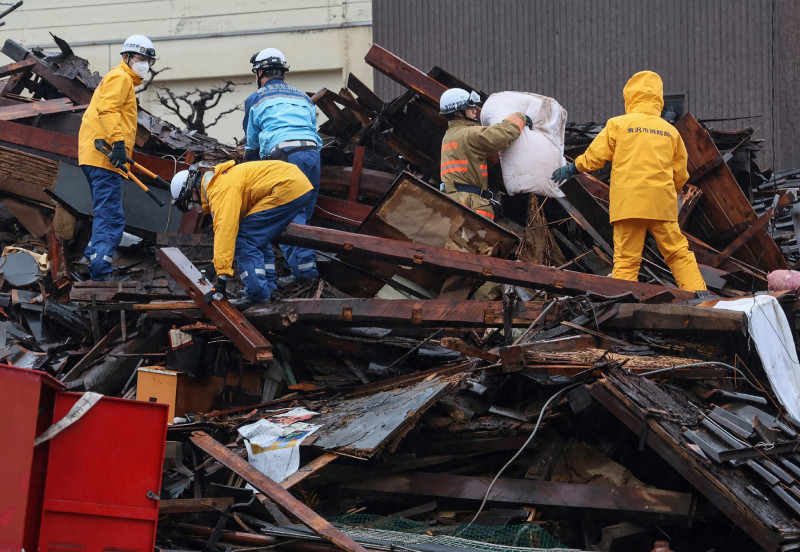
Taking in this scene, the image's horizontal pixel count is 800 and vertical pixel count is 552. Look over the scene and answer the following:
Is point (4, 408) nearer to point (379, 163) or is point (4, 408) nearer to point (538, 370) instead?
point (538, 370)

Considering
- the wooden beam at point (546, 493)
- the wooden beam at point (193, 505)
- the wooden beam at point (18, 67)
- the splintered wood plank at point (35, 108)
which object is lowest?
the wooden beam at point (193, 505)

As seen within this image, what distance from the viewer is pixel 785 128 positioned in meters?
14.5

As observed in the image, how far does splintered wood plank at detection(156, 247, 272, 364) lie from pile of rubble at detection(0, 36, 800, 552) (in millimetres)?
23

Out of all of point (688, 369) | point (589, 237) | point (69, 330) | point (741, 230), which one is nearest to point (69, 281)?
point (69, 330)

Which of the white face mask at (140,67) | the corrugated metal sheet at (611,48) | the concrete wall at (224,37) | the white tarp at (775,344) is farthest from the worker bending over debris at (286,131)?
the concrete wall at (224,37)

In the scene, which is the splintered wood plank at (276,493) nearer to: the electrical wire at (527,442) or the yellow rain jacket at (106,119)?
the electrical wire at (527,442)

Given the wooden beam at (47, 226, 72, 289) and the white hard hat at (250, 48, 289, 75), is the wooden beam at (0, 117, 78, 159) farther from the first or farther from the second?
the white hard hat at (250, 48, 289, 75)

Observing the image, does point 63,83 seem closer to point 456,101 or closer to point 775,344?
point 456,101

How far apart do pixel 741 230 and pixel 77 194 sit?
21.2 feet

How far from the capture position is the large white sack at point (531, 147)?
8.50m

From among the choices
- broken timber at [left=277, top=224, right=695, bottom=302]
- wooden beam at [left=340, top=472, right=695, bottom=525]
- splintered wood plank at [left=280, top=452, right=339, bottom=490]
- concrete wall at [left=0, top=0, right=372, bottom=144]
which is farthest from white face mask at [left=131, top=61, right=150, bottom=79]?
concrete wall at [left=0, top=0, right=372, bottom=144]

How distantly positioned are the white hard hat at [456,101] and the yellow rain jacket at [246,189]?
6.55 feet

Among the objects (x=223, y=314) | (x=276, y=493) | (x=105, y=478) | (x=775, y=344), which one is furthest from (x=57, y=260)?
(x=775, y=344)

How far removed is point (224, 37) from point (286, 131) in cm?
1009
